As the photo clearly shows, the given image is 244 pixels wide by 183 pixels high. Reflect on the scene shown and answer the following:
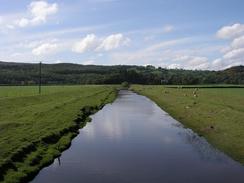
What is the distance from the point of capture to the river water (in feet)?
61.1

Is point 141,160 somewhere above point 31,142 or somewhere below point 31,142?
below

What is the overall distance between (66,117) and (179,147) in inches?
637

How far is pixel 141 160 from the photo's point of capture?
22.5 meters

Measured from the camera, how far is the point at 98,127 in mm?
37062

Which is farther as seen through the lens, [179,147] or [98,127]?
[98,127]

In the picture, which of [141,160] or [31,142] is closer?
[141,160]

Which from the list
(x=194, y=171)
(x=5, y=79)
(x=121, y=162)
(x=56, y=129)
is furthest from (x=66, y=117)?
(x=5, y=79)

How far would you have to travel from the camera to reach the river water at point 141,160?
18625 mm

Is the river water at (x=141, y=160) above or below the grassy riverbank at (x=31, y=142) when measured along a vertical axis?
below

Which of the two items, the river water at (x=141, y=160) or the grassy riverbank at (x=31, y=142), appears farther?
the grassy riverbank at (x=31, y=142)

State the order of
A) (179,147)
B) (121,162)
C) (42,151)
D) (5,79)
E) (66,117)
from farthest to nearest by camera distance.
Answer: (5,79), (66,117), (179,147), (42,151), (121,162)

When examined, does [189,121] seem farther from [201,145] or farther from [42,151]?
[42,151]

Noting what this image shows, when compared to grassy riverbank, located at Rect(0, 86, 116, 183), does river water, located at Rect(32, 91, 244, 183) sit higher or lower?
lower

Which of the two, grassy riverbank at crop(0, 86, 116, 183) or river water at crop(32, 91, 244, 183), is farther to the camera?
grassy riverbank at crop(0, 86, 116, 183)
